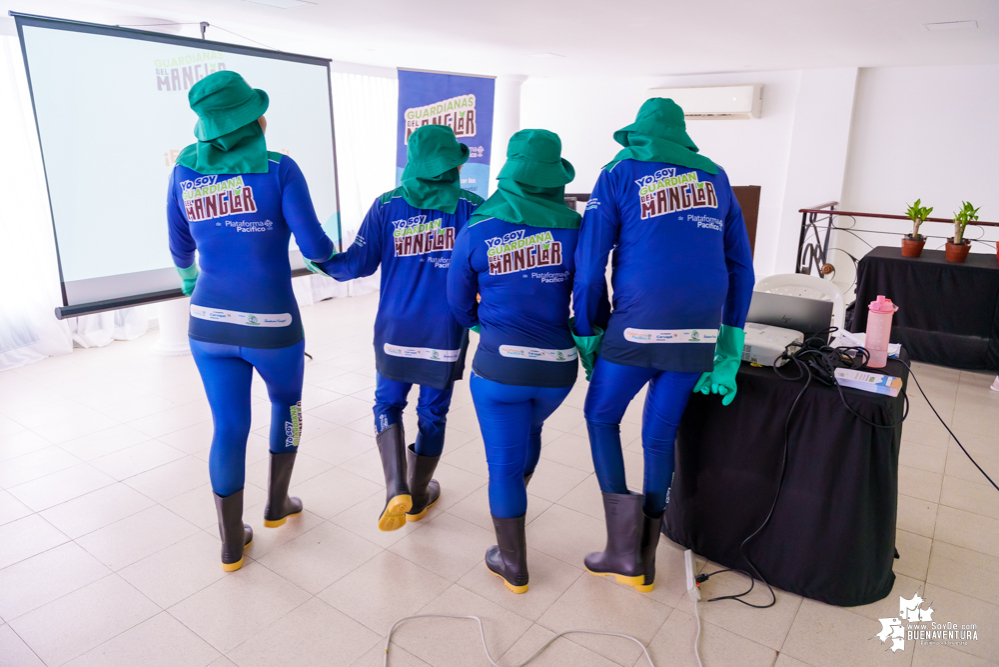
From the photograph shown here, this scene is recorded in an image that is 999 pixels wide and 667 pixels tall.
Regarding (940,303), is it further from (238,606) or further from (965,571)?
(238,606)

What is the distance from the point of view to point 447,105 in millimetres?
3754

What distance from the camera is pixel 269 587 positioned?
7.26 ft

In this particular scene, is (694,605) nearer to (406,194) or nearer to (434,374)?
(434,374)

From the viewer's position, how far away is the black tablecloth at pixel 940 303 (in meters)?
4.37

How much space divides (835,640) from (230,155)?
2498 millimetres

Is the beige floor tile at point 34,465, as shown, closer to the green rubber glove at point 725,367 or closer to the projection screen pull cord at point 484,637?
the projection screen pull cord at point 484,637

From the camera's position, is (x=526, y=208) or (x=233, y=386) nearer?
(x=526, y=208)

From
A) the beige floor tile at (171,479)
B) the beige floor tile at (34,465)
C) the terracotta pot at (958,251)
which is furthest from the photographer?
the terracotta pot at (958,251)

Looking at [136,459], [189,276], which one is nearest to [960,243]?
[189,276]

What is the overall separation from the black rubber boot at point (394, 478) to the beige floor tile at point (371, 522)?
0.58ft

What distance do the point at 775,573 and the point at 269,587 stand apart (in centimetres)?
176

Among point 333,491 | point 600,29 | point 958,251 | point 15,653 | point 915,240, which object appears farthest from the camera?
point 600,29

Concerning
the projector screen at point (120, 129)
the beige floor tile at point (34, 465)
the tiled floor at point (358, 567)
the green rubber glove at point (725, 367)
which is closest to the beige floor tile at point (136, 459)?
the tiled floor at point (358, 567)

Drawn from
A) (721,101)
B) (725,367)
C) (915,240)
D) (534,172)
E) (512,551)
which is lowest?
(512,551)
